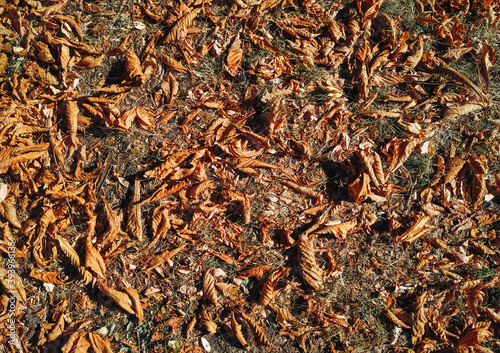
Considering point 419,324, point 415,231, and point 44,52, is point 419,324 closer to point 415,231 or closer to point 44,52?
point 415,231

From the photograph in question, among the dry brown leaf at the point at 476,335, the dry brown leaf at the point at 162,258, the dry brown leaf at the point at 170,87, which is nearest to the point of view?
the dry brown leaf at the point at 476,335

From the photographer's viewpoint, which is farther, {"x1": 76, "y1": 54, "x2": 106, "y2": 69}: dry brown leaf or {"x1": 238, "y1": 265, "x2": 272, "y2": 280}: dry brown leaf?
{"x1": 76, "y1": 54, "x2": 106, "y2": 69}: dry brown leaf

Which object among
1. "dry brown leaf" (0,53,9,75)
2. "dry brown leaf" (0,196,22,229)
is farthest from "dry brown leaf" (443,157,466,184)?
"dry brown leaf" (0,53,9,75)

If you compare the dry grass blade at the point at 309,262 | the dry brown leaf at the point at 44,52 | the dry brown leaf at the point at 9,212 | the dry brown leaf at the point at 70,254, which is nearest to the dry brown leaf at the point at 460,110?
the dry grass blade at the point at 309,262

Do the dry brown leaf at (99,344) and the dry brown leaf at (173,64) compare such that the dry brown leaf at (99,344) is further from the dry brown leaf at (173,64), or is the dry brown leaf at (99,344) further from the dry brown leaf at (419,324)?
the dry brown leaf at (419,324)

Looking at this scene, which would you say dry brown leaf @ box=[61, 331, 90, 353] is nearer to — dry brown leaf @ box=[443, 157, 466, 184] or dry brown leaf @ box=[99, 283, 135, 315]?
dry brown leaf @ box=[99, 283, 135, 315]

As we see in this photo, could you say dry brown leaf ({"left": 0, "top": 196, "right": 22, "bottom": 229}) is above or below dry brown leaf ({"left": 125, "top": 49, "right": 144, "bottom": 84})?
below
